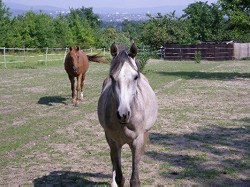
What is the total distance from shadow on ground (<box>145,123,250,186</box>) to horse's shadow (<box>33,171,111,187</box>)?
3.16ft

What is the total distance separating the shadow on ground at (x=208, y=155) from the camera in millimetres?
5336

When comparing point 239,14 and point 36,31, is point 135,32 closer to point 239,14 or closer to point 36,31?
point 36,31

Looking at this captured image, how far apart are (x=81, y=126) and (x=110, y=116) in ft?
15.8

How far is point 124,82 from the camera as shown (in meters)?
3.64

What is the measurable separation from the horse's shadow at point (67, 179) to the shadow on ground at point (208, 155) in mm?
964

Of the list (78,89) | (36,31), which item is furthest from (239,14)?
(36,31)

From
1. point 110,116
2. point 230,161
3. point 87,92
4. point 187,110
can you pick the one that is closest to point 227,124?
point 187,110

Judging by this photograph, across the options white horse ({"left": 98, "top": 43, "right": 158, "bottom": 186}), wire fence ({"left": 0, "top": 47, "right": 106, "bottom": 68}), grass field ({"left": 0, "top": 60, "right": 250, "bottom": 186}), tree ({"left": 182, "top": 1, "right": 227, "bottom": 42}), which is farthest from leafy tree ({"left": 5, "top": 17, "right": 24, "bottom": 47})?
white horse ({"left": 98, "top": 43, "right": 158, "bottom": 186})

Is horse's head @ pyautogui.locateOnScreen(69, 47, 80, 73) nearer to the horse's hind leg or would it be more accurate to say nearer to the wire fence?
the horse's hind leg

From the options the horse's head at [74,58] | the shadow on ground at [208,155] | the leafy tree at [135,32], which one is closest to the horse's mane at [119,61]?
the shadow on ground at [208,155]

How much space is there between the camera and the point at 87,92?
1442 cm

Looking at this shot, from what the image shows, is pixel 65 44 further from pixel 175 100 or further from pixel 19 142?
pixel 19 142

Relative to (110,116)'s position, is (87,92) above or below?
below

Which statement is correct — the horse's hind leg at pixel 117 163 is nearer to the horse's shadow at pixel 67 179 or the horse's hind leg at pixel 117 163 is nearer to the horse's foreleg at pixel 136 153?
the horse's foreleg at pixel 136 153
